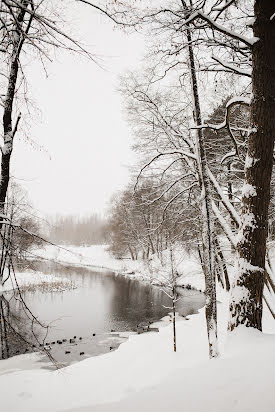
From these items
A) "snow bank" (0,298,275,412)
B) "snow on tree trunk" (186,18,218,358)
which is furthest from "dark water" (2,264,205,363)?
"snow on tree trunk" (186,18,218,358)

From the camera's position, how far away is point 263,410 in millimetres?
2029

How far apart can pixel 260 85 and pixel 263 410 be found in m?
3.55

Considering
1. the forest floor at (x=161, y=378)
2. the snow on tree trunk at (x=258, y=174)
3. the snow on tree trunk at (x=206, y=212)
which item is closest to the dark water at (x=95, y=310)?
the forest floor at (x=161, y=378)

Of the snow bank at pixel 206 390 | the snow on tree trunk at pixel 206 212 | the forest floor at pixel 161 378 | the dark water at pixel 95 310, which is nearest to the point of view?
the snow bank at pixel 206 390

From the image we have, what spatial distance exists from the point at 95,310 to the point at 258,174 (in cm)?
1758

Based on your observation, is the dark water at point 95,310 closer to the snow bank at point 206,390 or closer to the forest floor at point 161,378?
the forest floor at point 161,378

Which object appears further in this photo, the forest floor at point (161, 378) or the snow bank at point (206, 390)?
the forest floor at point (161, 378)

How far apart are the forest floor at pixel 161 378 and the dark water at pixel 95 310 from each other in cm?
178

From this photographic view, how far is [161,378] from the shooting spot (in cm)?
344

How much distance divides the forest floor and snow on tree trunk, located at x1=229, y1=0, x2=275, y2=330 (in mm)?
481

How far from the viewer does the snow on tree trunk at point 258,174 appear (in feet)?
11.3

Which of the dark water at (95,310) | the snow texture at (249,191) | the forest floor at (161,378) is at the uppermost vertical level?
the snow texture at (249,191)

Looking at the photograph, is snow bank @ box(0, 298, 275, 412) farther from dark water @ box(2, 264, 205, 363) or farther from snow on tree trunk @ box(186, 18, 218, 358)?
Result: dark water @ box(2, 264, 205, 363)

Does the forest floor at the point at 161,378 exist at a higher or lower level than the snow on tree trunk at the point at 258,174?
lower
